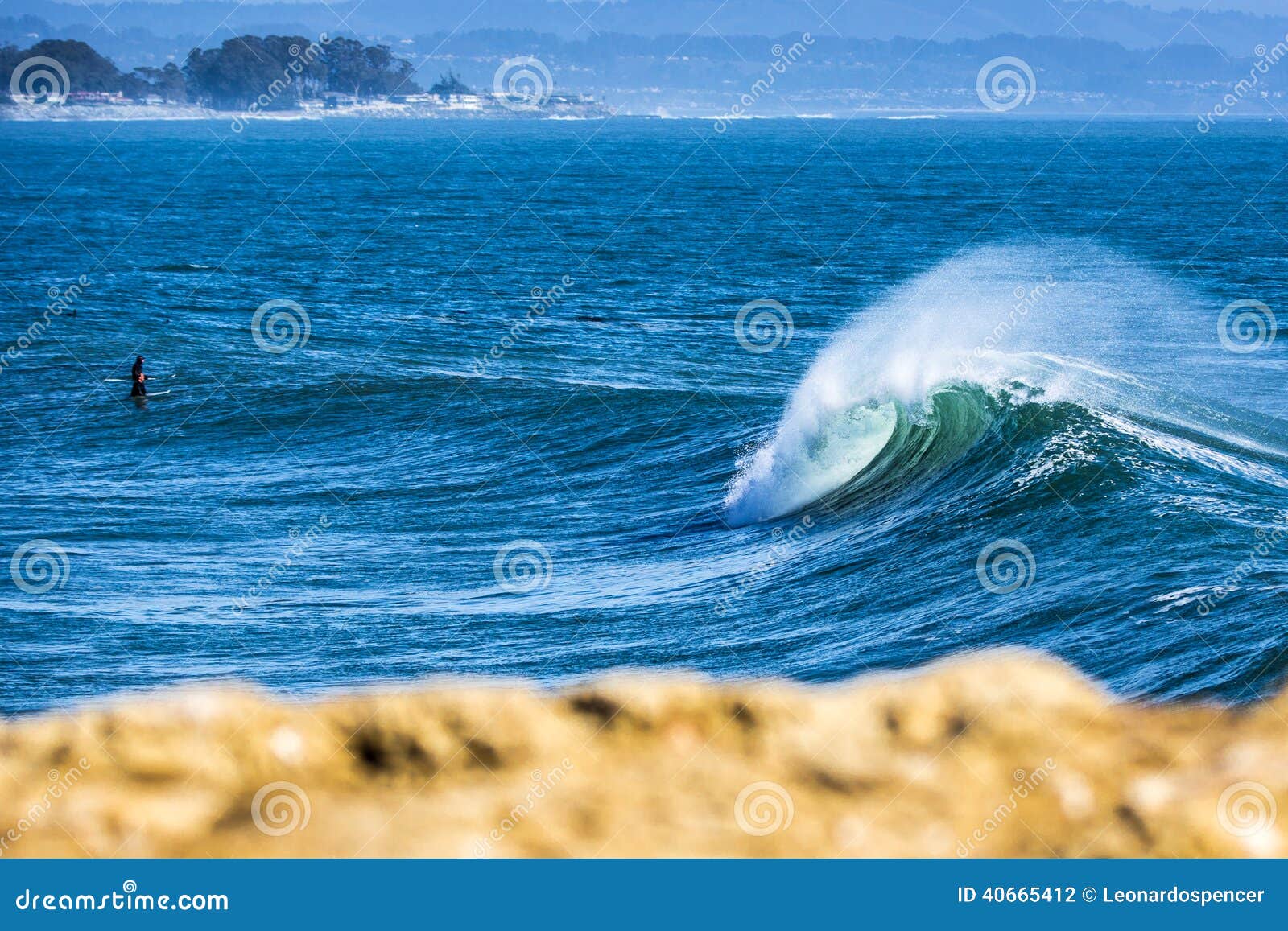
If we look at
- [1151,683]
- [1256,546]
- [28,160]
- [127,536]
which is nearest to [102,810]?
[1151,683]

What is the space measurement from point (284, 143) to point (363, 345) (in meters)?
153

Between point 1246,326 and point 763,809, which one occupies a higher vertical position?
point 1246,326

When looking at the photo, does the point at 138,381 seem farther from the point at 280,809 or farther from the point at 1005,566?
the point at 280,809

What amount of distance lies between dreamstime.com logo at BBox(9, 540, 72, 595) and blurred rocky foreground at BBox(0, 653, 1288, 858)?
7.83 m

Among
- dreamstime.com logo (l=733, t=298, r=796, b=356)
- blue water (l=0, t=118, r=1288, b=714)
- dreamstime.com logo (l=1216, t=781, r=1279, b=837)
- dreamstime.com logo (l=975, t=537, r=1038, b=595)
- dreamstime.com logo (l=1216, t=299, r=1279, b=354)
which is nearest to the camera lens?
dreamstime.com logo (l=1216, t=781, r=1279, b=837)

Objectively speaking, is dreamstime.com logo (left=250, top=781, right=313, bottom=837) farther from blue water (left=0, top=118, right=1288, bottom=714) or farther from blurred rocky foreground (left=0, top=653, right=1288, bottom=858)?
blue water (left=0, top=118, right=1288, bottom=714)

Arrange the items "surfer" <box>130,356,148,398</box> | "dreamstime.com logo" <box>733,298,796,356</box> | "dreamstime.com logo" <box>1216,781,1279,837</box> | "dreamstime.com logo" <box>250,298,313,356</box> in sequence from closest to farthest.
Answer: "dreamstime.com logo" <box>1216,781,1279,837</box> → "surfer" <box>130,356,148,398</box> → "dreamstime.com logo" <box>250,298,313,356</box> → "dreamstime.com logo" <box>733,298,796,356</box>

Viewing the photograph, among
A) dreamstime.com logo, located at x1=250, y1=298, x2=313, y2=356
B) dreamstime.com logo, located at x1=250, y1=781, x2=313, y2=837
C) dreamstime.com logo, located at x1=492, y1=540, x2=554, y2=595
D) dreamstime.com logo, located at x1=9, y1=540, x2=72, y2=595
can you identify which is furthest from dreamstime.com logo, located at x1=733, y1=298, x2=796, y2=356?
dreamstime.com logo, located at x1=250, y1=781, x2=313, y2=837

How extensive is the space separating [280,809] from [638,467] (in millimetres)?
15051

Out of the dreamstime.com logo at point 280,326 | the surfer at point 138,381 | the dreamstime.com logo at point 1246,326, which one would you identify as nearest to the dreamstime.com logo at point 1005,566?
the surfer at point 138,381

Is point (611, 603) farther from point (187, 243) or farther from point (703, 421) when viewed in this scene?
point (187, 243)

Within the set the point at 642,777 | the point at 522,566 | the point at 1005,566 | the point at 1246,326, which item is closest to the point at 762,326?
the point at 1246,326

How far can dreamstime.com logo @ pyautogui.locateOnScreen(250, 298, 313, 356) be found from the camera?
3422 cm

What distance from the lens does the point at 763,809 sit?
23.6 ft
